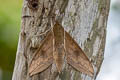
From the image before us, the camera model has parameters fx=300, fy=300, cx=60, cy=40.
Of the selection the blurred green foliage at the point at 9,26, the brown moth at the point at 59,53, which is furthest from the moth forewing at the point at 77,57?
the blurred green foliage at the point at 9,26

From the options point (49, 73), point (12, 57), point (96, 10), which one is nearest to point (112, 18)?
point (12, 57)

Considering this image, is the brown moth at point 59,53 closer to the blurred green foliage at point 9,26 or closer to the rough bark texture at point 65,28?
the rough bark texture at point 65,28

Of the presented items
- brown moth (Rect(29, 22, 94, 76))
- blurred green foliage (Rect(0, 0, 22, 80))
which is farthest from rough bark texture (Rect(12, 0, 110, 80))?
blurred green foliage (Rect(0, 0, 22, 80))

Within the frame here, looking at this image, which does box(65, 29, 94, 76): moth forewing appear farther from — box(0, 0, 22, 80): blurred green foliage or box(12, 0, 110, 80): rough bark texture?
box(0, 0, 22, 80): blurred green foliage

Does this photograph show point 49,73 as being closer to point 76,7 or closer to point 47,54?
point 47,54

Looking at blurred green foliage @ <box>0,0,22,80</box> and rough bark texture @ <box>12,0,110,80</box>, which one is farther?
blurred green foliage @ <box>0,0,22,80</box>
